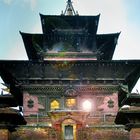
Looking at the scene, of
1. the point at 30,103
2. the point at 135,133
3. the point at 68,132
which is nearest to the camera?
the point at 135,133

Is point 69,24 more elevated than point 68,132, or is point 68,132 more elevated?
point 69,24

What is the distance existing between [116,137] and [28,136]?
6003mm

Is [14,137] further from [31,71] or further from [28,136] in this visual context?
[31,71]

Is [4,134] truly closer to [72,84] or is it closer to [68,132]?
[68,132]

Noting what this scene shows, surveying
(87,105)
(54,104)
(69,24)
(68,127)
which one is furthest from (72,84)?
(69,24)

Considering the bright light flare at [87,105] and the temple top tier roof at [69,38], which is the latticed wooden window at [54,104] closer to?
the bright light flare at [87,105]

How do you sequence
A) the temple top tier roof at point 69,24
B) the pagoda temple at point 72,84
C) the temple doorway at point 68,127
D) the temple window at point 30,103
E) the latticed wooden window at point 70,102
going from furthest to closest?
1. the temple top tier roof at point 69,24
2. the latticed wooden window at point 70,102
3. the temple window at point 30,103
4. the pagoda temple at point 72,84
5. the temple doorway at point 68,127

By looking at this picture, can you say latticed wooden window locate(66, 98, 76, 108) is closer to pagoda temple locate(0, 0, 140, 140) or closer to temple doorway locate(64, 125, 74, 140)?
pagoda temple locate(0, 0, 140, 140)

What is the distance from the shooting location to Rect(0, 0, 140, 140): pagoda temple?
78.2ft

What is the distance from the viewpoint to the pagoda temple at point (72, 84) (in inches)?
938

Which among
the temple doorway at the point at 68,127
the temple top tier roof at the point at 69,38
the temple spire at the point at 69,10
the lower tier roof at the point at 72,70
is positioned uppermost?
the temple spire at the point at 69,10

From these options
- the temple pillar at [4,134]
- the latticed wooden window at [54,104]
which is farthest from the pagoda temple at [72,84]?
the temple pillar at [4,134]

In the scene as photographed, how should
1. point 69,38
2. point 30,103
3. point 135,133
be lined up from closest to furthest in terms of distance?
point 135,133 → point 30,103 → point 69,38

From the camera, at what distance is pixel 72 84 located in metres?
27.6
